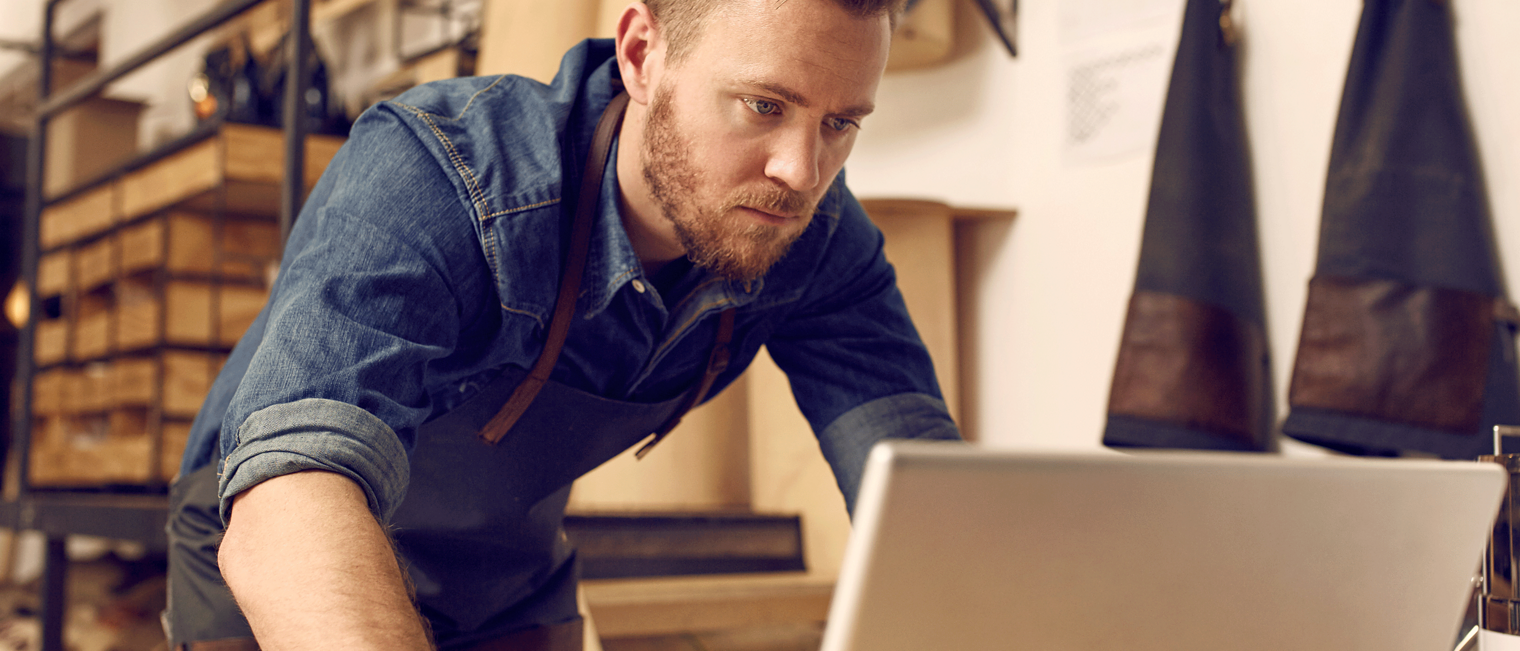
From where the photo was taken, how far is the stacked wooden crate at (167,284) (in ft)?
8.66

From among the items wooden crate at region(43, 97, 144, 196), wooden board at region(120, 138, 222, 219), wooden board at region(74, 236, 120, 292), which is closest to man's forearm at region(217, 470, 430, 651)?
wooden board at region(120, 138, 222, 219)

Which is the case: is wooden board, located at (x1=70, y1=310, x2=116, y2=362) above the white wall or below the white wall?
below

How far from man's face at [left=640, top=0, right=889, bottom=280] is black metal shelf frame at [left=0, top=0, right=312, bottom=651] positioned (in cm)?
75

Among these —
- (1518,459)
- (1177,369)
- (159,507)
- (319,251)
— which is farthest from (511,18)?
(1518,459)

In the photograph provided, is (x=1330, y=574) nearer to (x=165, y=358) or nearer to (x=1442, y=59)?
(x=1442, y=59)

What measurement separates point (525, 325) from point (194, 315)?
7.68 ft

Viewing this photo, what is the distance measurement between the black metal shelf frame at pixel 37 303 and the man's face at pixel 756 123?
0.75 metres

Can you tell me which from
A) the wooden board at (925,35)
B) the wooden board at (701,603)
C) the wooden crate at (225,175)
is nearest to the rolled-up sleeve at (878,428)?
the wooden board at (701,603)

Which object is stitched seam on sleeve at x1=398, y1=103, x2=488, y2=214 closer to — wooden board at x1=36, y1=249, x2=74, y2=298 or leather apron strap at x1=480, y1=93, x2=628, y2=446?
leather apron strap at x1=480, y1=93, x2=628, y2=446

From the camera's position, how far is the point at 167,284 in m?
2.81

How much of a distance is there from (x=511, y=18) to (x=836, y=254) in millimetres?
1383

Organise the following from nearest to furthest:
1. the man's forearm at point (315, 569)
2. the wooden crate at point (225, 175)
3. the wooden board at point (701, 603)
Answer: the man's forearm at point (315, 569)
the wooden board at point (701, 603)
the wooden crate at point (225, 175)

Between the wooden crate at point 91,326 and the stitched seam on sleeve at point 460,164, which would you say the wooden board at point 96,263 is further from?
the stitched seam on sleeve at point 460,164

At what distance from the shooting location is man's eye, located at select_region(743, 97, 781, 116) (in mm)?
805
